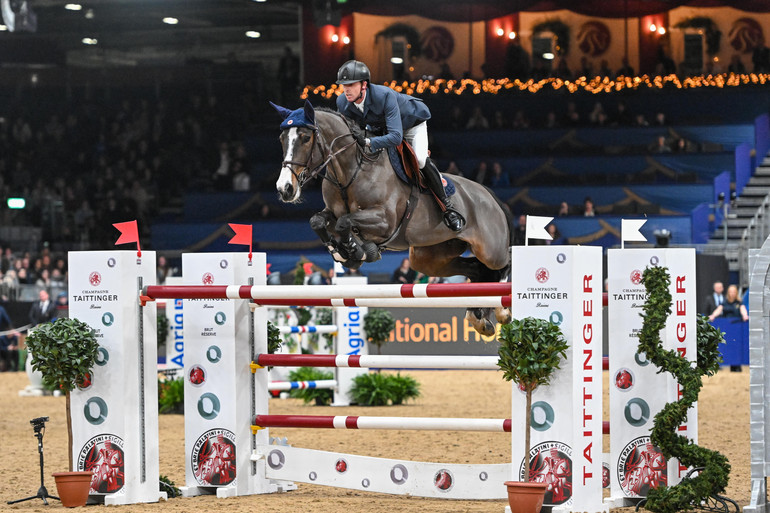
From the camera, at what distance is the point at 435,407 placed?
10.8 meters

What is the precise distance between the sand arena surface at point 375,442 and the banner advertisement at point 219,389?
0.18m

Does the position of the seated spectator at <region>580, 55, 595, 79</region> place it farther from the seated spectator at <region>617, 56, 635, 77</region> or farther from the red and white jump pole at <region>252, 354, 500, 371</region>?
the red and white jump pole at <region>252, 354, 500, 371</region>

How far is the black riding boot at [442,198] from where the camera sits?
20.6ft

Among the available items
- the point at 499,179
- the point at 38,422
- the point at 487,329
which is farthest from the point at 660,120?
the point at 38,422

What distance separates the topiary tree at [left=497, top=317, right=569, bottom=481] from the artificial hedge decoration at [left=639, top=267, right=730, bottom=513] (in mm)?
647

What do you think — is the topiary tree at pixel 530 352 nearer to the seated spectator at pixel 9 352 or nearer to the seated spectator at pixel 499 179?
the seated spectator at pixel 9 352

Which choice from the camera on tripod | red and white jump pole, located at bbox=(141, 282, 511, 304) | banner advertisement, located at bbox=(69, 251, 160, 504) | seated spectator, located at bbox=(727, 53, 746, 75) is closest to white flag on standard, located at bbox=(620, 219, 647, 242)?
red and white jump pole, located at bbox=(141, 282, 511, 304)

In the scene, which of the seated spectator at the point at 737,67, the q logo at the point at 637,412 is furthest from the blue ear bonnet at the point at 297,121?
the seated spectator at the point at 737,67

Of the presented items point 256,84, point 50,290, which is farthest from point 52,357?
point 256,84

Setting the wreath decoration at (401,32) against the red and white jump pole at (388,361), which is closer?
the red and white jump pole at (388,361)

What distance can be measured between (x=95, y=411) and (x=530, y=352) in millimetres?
2511

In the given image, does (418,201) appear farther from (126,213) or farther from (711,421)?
(126,213)

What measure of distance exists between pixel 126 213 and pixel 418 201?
15650mm

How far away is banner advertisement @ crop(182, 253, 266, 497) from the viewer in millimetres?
5777
